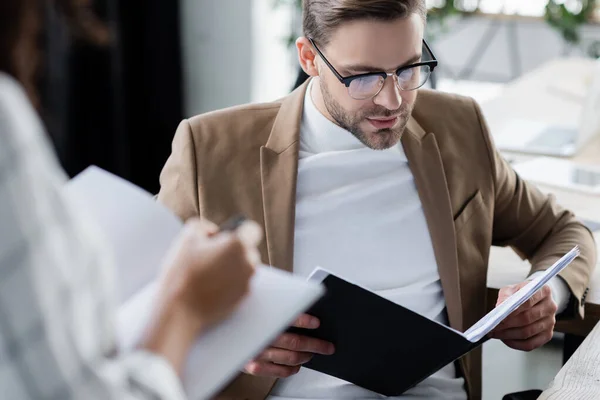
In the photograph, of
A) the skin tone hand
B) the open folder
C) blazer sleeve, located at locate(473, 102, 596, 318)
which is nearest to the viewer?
the skin tone hand

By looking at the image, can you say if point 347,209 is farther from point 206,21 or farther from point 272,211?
point 206,21

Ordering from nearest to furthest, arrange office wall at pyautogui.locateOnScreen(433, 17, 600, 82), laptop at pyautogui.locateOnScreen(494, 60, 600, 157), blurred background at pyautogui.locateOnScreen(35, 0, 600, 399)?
1. laptop at pyautogui.locateOnScreen(494, 60, 600, 157)
2. blurred background at pyautogui.locateOnScreen(35, 0, 600, 399)
3. office wall at pyautogui.locateOnScreen(433, 17, 600, 82)

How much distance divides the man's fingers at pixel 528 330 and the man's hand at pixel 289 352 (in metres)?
0.40

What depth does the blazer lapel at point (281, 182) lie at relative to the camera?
65.6 inches

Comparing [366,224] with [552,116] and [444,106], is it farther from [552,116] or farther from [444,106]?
[552,116]

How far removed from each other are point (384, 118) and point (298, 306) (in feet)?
2.64

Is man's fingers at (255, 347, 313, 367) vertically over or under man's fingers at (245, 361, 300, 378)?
over

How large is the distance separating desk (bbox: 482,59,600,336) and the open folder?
373 millimetres

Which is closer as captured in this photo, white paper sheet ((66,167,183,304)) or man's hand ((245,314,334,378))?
white paper sheet ((66,167,183,304))

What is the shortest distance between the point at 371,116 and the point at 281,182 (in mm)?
218

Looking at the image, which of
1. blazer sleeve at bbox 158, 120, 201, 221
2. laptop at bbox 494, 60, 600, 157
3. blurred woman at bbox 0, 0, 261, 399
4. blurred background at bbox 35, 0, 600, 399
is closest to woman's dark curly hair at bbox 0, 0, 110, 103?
blurred woman at bbox 0, 0, 261, 399

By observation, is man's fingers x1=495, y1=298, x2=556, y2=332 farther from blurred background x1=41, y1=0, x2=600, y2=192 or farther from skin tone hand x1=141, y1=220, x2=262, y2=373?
blurred background x1=41, y1=0, x2=600, y2=192

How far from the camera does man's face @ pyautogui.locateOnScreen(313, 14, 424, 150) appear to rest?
164 cm

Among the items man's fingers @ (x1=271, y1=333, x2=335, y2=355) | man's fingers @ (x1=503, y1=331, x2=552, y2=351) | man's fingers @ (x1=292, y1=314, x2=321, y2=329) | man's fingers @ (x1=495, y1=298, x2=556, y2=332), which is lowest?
man's fingers @ (x1=503, y1=331, x2=552, y2=351)
